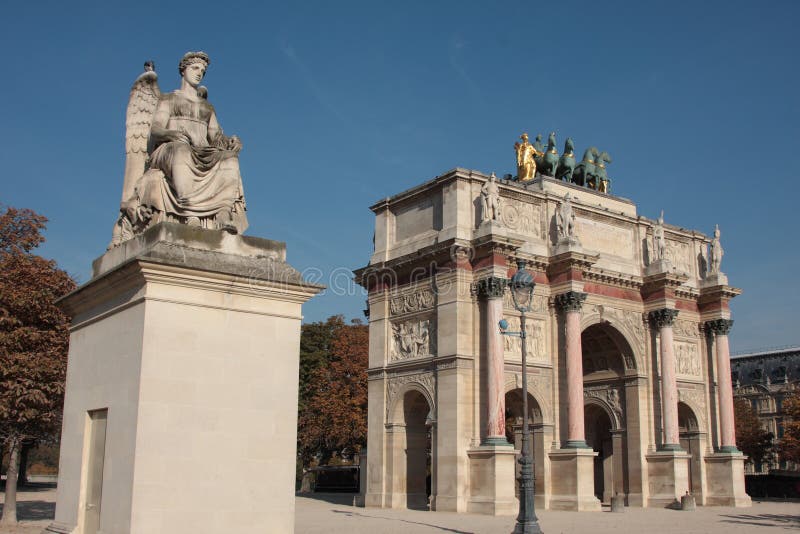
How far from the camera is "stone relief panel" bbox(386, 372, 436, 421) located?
109ft

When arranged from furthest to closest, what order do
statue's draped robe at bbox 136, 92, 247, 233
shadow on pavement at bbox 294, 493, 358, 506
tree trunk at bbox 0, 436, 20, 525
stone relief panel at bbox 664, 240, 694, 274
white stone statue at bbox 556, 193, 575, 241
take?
stone relief panel at bbox 664, 240, 694, 274, shadow on pavement at bbox 294, 493, 358, 506, white stone statue at bbox 556, 193, 575, 241, tree trunk at bbox 0, 436, 20, 525, statue's draped robe at bbox 136, 92, 247, 233

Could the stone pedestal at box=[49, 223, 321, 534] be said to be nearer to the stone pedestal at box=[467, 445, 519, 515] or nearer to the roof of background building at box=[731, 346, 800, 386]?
the stone pedestal at box=[467, 445, 519, 515]

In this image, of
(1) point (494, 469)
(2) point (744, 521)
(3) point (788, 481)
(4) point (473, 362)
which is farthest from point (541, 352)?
(3) point (788, 481)

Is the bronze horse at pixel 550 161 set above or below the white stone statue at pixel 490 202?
above

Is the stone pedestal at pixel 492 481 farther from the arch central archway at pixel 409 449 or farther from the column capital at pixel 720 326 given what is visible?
the column capital at pixel 720 326

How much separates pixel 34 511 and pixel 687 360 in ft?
94.4

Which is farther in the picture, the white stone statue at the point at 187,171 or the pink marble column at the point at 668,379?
the pink marble column at the point at 668,379

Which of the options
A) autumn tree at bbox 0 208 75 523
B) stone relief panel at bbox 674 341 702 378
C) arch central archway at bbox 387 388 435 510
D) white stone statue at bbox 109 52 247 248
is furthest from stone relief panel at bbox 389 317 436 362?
white stone statue at bbox 109 52 247 248

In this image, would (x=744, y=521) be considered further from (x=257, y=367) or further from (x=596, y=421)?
(x=257, y=367)

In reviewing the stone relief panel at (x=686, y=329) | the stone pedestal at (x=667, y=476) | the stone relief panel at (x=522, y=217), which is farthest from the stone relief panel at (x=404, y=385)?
the stone relief panel at (x=686, y=329)

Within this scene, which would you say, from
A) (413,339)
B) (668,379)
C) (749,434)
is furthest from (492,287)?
(749,434)

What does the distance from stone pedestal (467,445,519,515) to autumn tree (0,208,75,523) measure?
48.5 feet

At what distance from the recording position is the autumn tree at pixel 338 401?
51.5 meters

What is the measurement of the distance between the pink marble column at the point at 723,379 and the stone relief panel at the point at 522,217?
11167 mm
